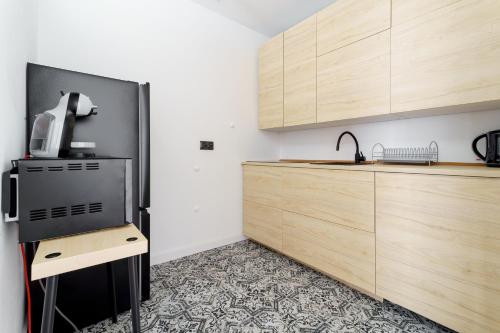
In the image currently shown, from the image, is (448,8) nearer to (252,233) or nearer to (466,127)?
(466,127)

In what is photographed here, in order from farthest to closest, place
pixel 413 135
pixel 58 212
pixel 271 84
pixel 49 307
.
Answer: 1. pixel 271 84
2. pixel 413 135
3. pixel 58 212
4. pixel 49 307

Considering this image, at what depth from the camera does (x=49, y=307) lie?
733 mm

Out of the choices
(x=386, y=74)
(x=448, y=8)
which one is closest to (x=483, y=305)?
(x=386, y=74)

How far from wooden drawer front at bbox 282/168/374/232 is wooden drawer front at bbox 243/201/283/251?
0.71ft

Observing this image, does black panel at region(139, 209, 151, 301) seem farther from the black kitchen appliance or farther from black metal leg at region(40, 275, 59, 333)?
black metal leg at region(40, 275, 59, 333)

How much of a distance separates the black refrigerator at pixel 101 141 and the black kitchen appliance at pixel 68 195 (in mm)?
493

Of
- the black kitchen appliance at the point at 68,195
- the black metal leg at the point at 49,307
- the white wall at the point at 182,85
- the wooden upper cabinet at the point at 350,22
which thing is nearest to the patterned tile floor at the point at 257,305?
the white wall at the point at 182,85

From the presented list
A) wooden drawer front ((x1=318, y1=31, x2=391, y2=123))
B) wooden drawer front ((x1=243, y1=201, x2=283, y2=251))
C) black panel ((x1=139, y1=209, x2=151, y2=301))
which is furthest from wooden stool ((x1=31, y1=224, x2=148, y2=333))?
wooden drawer front ((x1=318, y1=31, x2=391, y2=123))

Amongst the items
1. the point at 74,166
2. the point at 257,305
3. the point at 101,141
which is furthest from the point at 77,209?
the point at 257,305

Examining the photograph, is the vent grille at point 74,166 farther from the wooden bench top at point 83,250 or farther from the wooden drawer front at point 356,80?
the wooden drawer front at point 356,80

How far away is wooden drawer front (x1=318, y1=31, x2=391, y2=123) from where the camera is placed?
5.46 feet

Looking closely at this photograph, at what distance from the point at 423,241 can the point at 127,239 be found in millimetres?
1520

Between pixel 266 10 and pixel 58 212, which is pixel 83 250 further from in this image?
pixel 266 10

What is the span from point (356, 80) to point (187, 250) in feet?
7.08
